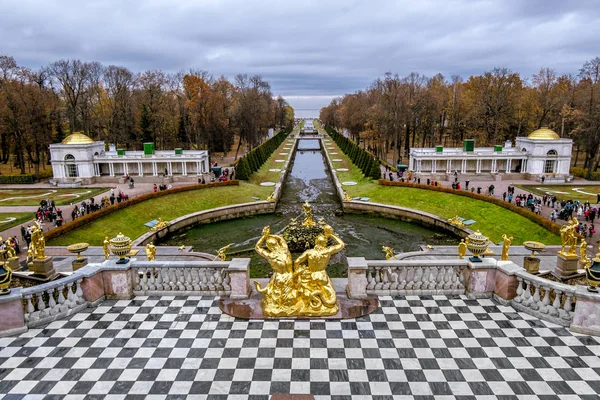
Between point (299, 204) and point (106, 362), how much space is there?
3704cm

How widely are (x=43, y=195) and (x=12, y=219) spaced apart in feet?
39.7

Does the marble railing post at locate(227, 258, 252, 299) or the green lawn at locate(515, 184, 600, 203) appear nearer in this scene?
the marble railing post at locate(227, 258, 252, 299)

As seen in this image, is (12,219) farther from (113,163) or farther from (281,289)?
(281,289)

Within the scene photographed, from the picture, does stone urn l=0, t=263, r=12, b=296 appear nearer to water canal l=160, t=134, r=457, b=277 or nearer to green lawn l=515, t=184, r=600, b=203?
water canal l=160, t=134, r=457, b=277

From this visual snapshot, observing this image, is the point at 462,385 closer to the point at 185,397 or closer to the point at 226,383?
the point at 226,383

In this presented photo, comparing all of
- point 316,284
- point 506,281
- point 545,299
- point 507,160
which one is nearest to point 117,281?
point 316,284

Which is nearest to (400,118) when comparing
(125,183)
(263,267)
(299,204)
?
(299,204)

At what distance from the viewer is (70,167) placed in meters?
53.5

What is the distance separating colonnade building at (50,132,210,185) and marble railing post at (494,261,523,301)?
46098 mm

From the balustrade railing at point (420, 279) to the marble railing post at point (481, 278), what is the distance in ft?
Result: 0.79

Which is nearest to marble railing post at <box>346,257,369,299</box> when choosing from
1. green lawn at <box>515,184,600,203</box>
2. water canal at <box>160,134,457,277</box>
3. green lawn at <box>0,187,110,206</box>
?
water canal at <box>160,134,457,277</box>

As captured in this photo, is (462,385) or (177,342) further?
(177,342)

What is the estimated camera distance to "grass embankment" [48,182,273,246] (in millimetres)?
31953

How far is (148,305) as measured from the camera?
12898 millimetres
